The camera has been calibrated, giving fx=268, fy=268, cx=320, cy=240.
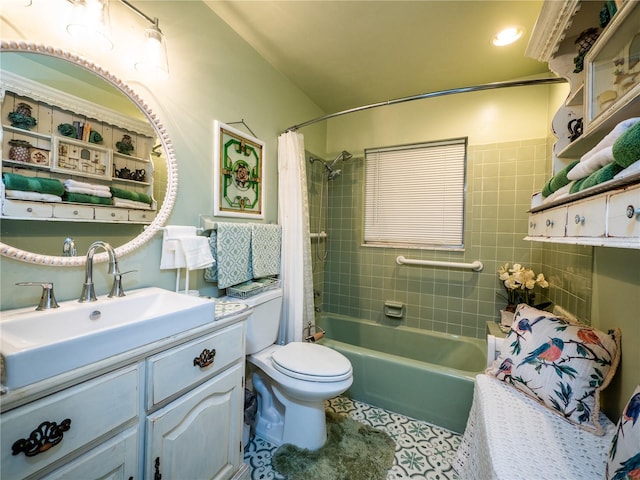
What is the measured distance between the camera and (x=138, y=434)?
849 millimetres

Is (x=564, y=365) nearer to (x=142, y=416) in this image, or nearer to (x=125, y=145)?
(x=142, y=416)

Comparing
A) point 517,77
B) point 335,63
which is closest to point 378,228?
point 335,63

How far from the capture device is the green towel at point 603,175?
26.7 inches

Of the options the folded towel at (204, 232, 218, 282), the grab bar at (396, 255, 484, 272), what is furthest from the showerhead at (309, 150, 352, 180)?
the folded towel at (204, 232, 218, 282)

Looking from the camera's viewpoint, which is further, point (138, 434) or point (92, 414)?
point (138, 434)

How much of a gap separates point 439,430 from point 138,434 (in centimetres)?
A: 169

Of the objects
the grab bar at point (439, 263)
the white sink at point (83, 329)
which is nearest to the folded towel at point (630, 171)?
the white sink at point (83, 329)

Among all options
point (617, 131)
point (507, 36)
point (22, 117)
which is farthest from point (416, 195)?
point (22, 117)

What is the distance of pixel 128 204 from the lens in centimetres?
120

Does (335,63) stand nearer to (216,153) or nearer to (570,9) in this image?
(216,153)

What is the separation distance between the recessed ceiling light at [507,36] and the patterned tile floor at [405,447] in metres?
2.49

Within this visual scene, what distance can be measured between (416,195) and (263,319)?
1804 mm

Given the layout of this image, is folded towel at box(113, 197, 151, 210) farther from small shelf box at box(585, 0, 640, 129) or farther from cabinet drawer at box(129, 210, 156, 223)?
small shelf box at box(585, 0, 640, 129)

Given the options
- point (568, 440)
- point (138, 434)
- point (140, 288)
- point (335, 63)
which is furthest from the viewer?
point (335, 63)
